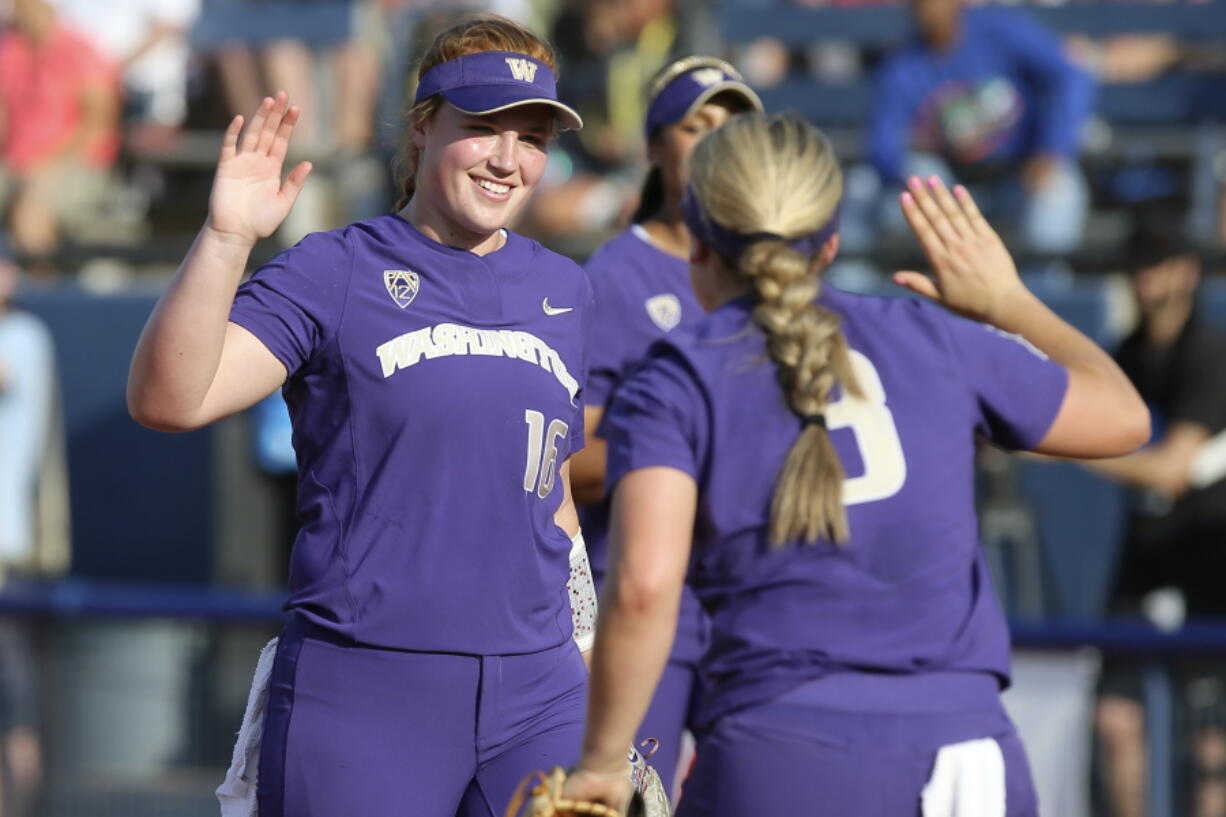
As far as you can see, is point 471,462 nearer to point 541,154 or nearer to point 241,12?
point 541,154

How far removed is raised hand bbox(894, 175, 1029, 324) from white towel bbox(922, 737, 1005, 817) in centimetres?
85

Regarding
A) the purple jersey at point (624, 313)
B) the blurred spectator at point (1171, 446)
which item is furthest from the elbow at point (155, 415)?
the blurred spectator at point (1171, 446)

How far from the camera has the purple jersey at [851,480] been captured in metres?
2.94

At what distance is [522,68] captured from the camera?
3398 millimetres

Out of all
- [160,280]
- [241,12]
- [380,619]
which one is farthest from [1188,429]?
[241,12]

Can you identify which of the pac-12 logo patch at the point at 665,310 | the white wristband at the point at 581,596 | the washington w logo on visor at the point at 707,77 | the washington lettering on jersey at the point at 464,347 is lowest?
the white wristband at the point at 581,596

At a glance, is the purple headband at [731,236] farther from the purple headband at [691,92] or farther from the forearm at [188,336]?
the purple headband at [691,92]

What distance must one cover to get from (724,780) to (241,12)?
8178 mm

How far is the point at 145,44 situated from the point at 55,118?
100 cm

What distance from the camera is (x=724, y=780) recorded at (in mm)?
2982

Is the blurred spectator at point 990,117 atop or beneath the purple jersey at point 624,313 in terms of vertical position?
atop

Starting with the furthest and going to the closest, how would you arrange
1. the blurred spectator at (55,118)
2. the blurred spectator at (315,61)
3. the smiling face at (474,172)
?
the blurred spectator at (55,118) < the blurred spectator at (315,61) < the smiling face at (474,172)

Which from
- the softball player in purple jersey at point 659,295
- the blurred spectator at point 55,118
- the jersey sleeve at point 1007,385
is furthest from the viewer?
the blurred spectator at point 55,118

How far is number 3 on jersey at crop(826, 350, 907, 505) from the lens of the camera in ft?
9.66
